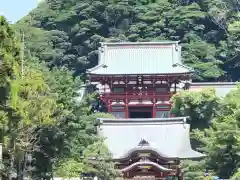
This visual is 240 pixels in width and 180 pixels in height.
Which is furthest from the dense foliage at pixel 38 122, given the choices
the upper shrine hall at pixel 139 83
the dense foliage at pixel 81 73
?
the upper shrine hall at pixel 139 83

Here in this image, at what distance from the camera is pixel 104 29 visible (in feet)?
205

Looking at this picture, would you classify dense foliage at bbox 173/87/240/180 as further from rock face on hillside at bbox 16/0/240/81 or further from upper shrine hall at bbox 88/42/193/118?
rock face on hillside at bbox 16/0/240/81

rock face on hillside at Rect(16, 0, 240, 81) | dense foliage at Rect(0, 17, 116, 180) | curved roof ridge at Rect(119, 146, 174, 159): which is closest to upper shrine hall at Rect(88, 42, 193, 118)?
rock face on hillside at Rect(16, 0, 240, 81)

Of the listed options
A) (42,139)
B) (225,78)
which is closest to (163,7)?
(225,78)

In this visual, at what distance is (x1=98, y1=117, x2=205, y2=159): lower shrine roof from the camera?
116 ft

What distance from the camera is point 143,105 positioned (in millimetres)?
46219

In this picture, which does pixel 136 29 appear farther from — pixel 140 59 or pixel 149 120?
pixel 149 120

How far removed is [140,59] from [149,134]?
39.3 feet

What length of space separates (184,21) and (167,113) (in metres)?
17.0

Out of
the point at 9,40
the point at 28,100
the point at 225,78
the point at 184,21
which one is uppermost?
the point at 9,40

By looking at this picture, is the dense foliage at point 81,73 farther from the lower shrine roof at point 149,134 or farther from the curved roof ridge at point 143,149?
the curved roof ridge at point 143,149

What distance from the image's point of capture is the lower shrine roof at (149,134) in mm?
35344

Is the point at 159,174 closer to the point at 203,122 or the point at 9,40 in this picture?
the point at 203,122

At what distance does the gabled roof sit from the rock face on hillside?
687 centimetres
